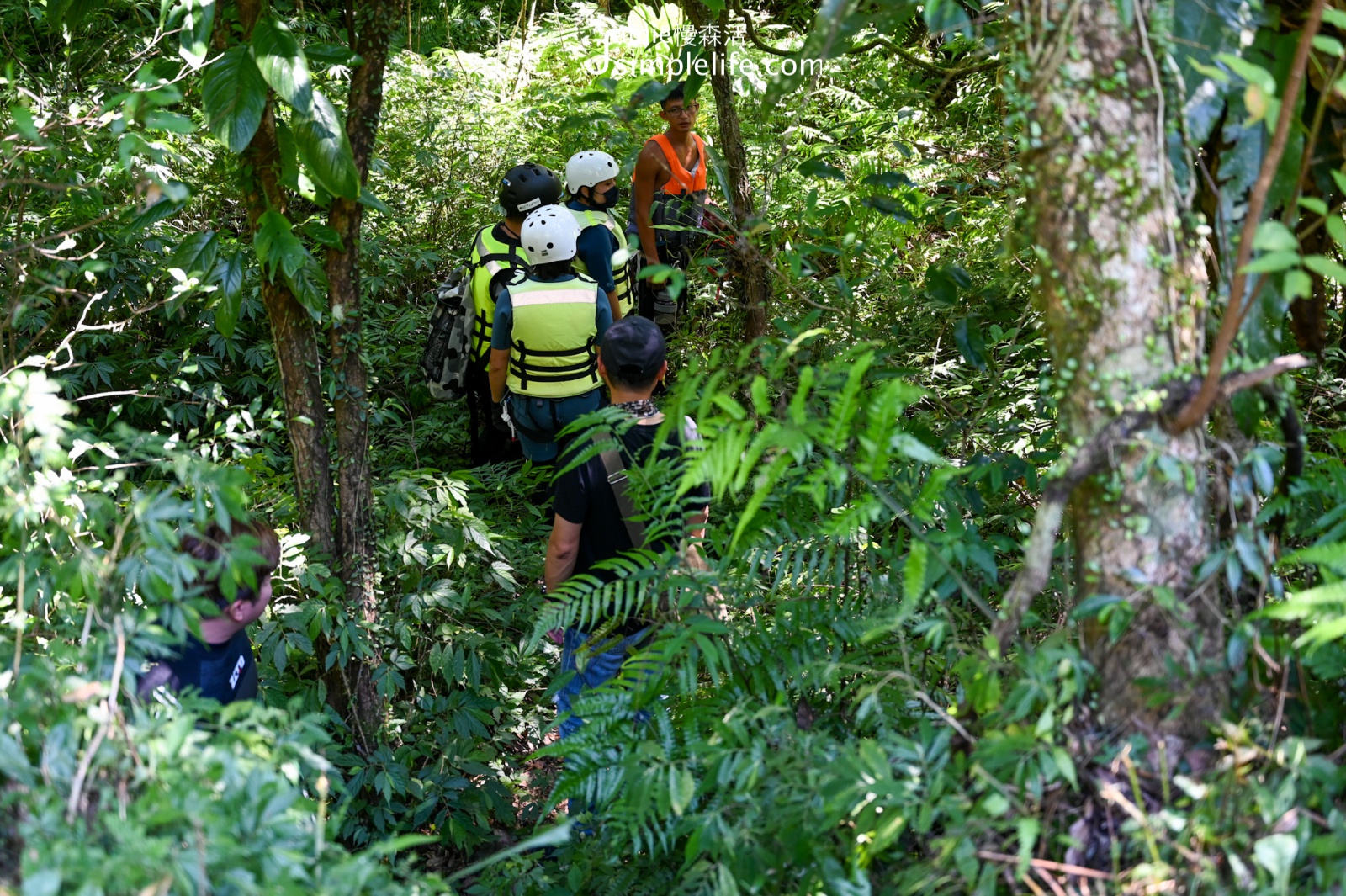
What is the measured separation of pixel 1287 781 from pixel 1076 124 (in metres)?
1.12

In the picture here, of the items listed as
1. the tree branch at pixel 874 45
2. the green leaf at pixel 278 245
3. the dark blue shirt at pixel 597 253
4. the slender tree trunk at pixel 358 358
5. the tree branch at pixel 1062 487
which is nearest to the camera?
the tree branch at pixel 1062 487

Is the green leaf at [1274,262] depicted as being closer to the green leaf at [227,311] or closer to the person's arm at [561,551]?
the person's arm at [561,551]

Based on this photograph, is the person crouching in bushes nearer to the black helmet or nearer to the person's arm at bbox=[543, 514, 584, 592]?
the person's arm at bbox=[543, 514, 584, 592]

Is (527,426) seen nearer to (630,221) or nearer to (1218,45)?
(630,221)

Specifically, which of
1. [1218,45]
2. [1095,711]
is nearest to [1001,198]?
[1218,45]

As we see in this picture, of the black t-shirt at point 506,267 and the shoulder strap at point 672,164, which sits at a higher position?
the shoulder strap at point 672,164

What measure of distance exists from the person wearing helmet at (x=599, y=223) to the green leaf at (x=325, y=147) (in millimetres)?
2112

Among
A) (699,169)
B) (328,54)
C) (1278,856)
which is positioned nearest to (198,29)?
(328,54)

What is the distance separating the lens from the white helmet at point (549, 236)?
463cm

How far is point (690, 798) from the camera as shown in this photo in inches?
87.0

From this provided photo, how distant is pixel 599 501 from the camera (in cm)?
346

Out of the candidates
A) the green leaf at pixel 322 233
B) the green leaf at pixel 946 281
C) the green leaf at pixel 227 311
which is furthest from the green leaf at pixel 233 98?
the green leaf at pixel 946 281

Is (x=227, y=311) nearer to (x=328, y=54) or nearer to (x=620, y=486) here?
(x=328, y=54)

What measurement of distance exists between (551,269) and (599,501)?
5.42 ft
